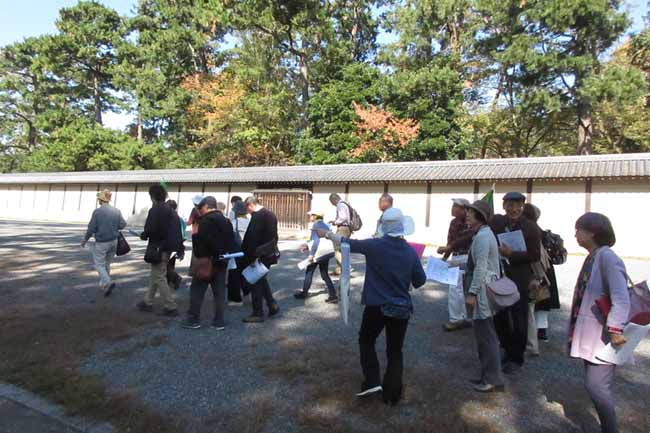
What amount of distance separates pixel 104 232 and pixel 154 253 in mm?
1258

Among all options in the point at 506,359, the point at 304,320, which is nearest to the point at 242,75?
the point at 304,320

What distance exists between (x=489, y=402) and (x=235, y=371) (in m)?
2.08

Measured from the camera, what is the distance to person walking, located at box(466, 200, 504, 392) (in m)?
3.22

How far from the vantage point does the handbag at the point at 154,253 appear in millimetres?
5145

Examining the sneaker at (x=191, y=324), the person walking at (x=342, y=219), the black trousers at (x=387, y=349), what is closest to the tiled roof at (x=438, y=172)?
the person walking at (x=342, y=219)

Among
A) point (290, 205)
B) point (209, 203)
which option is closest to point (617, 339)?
point (209, 203)

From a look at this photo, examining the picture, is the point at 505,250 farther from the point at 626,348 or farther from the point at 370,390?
the point at 370,390

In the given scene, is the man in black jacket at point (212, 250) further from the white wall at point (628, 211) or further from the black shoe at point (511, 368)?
the white wall at point (628, 211)

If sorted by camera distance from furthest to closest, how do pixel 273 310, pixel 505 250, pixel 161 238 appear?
pixel 273 310 < pixel 161 238 < pixel 505 250

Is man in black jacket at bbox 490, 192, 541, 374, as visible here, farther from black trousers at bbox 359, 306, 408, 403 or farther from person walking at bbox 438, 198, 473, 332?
black trousers at bbox 359, 306, 408, 403

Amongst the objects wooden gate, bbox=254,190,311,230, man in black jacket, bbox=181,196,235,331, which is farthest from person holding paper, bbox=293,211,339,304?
wooden gate, bbox=254,190,311,230

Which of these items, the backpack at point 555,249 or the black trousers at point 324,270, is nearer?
the backpack at point 555,249

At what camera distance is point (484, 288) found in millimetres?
3223

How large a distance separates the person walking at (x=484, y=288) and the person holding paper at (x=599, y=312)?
67 cm
